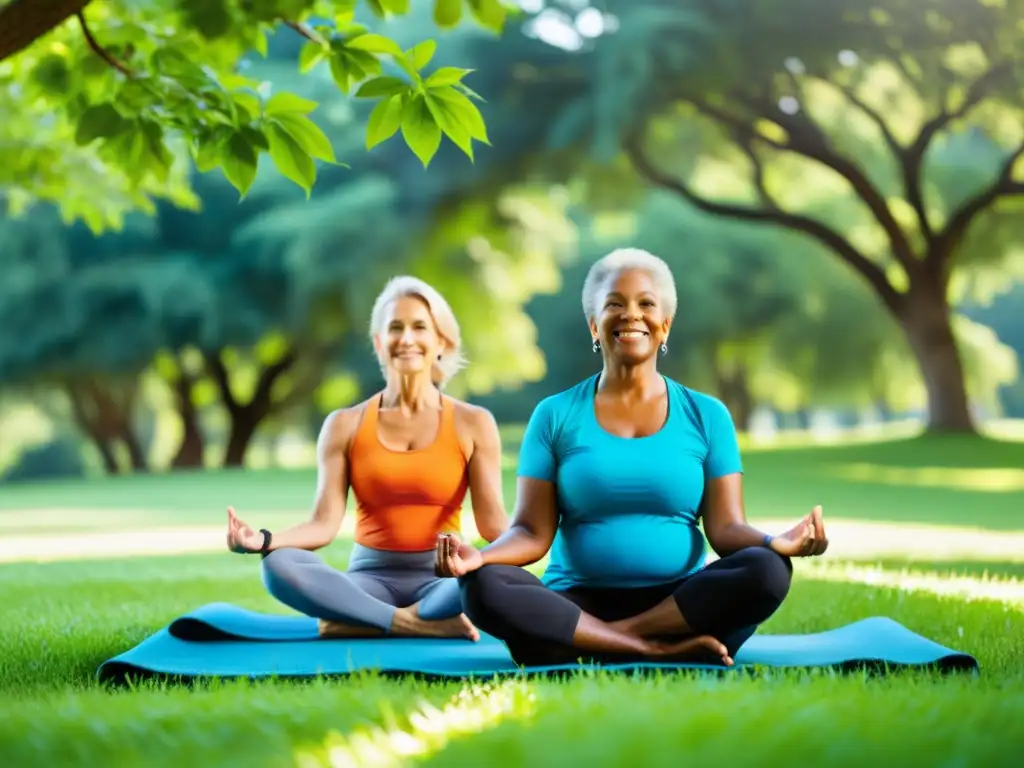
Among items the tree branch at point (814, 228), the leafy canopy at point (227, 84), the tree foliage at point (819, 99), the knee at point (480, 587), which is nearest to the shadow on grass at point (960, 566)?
the knee at point (480, 587)

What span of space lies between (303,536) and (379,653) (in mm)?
717

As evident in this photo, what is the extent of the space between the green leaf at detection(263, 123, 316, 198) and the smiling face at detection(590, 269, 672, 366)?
115 cm

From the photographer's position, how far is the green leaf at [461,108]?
4.66m

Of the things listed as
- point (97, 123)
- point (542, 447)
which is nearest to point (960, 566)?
point (542, 447)

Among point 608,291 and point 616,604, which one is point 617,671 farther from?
point 608,291

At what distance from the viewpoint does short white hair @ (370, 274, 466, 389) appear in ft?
20.5

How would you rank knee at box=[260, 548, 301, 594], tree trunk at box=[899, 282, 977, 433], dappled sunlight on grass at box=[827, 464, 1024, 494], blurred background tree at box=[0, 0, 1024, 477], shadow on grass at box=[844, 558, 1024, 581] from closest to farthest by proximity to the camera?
knee at box=[260, 548, 301, 594] → shadow on grass at box=[844, 558, 1024, 581] → dappled sunlight on grass at box=[827, 464, 1024, 494] → blurred background tree at box=[0, 0, 1024, 477] → tree trunk at box=[899, 282, 977, 433]

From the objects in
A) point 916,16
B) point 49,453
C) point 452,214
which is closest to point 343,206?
point 452,214

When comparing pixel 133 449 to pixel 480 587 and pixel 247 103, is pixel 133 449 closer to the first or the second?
pixel 247 103

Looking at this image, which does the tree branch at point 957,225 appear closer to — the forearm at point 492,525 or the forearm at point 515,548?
the forearm at point 492,525

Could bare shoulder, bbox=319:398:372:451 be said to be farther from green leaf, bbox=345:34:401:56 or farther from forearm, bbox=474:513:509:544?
green leaf, bbox=345:34:401:56

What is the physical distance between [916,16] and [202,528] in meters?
12.9

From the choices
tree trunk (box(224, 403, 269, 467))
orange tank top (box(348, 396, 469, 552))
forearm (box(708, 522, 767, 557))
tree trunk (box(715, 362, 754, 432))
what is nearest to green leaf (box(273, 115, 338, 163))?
orange tank top (box(348, 396, 469, 552))

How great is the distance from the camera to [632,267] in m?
5.14
